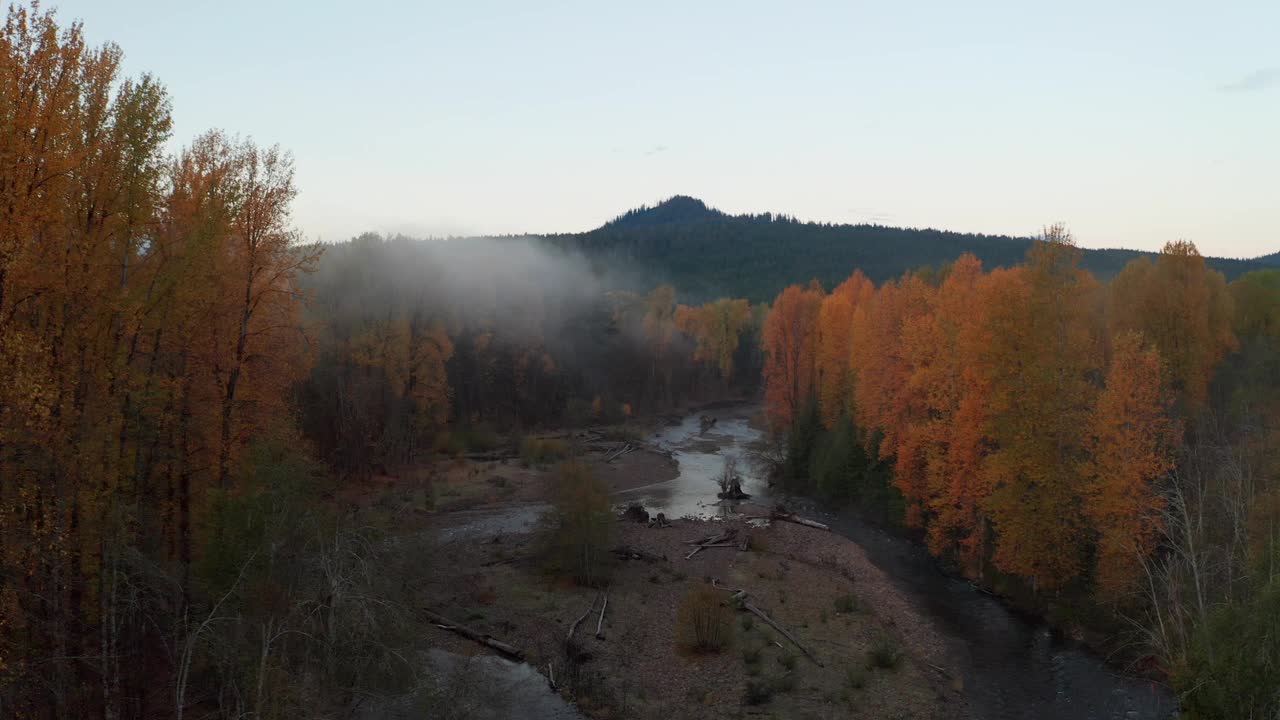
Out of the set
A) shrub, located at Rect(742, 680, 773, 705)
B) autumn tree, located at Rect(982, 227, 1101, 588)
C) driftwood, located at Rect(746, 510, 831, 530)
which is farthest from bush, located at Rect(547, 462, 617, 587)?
autumn tree, located at Rect(982, 227, 1101, 588)

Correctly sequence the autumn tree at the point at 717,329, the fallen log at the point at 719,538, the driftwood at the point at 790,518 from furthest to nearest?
the autumn tree at the point at 717,329 < the driftwood at the point at 790,518 < the fallen log at the point at 719,538

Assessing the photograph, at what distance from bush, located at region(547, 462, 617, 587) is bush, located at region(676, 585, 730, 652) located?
6.81 m

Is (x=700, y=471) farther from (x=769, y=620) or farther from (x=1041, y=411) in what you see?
(x=1041, y=411)

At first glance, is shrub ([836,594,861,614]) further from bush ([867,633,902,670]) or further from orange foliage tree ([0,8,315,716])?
orange foliage tree ([0,8,315,716])

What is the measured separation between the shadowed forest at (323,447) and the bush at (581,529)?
0.17 meters

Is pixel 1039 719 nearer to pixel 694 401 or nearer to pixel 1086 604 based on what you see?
pixel 1086 604

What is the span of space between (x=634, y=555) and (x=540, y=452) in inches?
1029

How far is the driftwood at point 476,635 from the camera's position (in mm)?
22812

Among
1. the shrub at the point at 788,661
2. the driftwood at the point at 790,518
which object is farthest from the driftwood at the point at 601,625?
the driftwood at the point at 790,518

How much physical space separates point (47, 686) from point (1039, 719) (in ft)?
68.3

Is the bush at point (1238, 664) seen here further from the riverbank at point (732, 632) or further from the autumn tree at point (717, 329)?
the autumn tree at point (717, 329)

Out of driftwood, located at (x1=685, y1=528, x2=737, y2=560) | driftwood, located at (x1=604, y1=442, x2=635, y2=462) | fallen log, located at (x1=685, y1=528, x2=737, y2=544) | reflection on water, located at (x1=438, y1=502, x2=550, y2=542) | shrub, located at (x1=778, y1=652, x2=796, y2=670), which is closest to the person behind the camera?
shrub, located at (x1=778, y1=652, x2=796, y2=670)

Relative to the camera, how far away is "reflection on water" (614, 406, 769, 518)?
43469 millimetres

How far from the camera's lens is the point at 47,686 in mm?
11266
